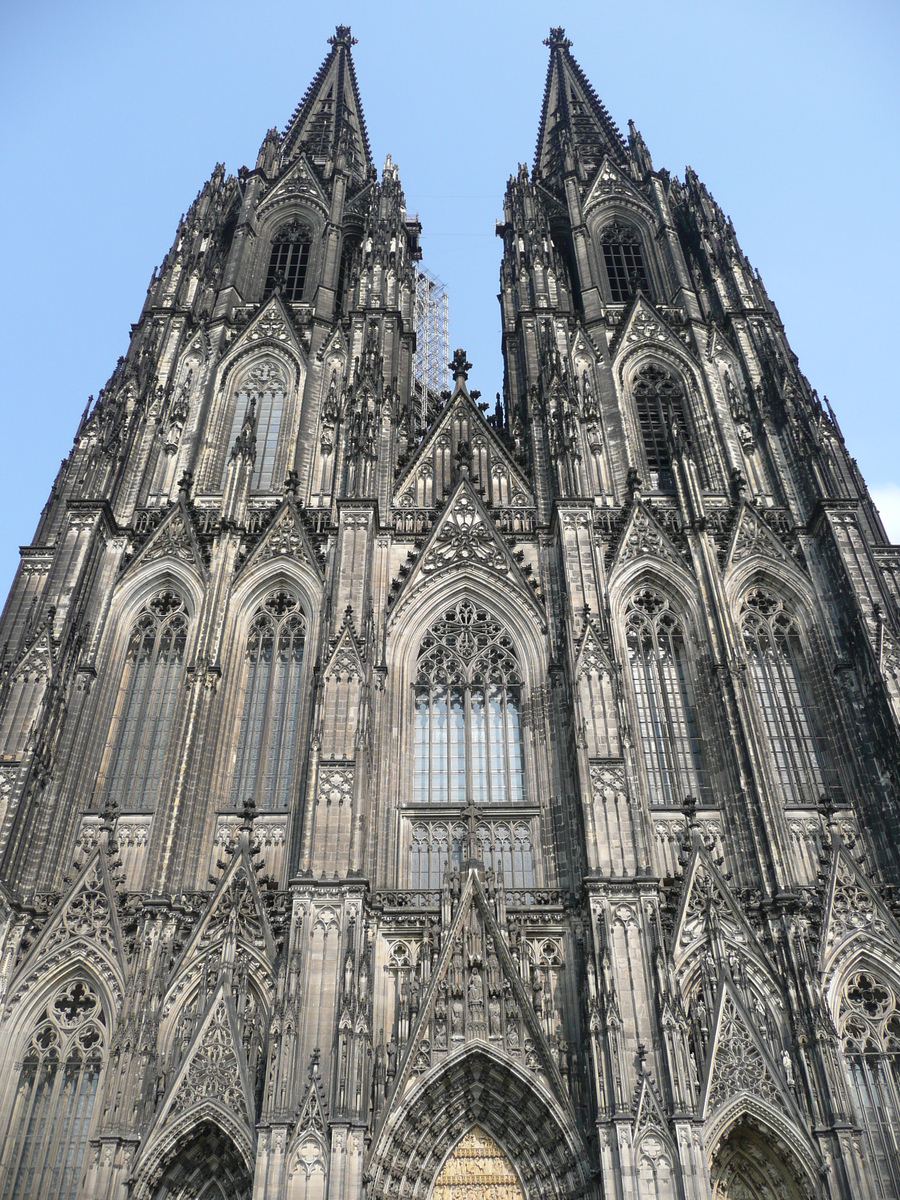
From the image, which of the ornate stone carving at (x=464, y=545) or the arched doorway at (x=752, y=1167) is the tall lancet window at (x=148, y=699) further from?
the arched doorway at (x=752, y=1167)

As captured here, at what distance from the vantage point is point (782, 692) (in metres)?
23.8

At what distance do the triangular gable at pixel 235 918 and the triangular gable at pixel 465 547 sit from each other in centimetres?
756

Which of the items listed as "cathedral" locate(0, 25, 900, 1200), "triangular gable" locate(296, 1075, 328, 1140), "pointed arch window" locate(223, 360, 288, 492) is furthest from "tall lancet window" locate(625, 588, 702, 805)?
"pointed arch window" locate(223, 360, 288, 492)

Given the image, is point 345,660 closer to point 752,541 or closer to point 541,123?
point 752,541

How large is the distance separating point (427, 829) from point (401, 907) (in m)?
1.99

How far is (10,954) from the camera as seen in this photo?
19.0 metres

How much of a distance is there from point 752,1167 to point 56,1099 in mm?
12169

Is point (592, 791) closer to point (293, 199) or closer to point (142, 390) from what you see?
point (142, 390)

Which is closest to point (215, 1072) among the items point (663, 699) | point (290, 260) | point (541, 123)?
point (663, 699)

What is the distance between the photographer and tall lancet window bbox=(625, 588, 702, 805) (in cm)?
2245

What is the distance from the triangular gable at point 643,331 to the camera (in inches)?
1224

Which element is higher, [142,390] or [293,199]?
[293,199]

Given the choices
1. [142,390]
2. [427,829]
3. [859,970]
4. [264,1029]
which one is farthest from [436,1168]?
[142,390]

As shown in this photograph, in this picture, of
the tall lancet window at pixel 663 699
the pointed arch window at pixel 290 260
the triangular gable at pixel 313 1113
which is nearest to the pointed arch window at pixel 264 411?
the pointed arch window at pixel 290 260
